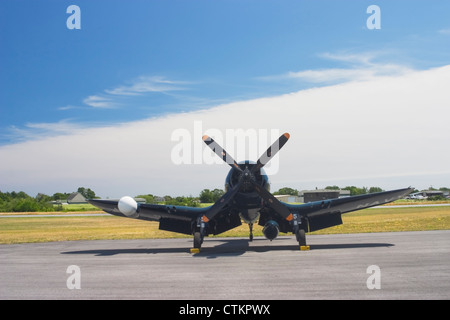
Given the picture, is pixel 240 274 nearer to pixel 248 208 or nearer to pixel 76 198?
pixel 248 208

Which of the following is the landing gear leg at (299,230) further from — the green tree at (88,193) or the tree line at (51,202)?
the green tree at (88,193)

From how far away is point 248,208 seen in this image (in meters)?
19.9

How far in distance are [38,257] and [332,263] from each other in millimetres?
13312

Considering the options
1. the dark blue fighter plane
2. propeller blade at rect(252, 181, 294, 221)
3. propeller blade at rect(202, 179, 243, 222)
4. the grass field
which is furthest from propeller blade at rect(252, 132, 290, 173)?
the grass field

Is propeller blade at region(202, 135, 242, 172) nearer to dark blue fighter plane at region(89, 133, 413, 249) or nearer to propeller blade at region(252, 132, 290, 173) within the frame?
dark blue fighter plane at region(89, 133, 413, 249)

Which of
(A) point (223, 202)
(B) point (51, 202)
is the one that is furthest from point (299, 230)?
(B) point (51, 202)

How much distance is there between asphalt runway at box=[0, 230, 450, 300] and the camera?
31.8 feet

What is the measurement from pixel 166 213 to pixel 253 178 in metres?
5.56

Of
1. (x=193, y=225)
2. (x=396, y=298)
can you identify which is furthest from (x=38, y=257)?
(x=396, y=298)

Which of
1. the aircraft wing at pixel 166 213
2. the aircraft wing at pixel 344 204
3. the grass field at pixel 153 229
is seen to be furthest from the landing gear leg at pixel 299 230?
the grass field at pixel 153 229
